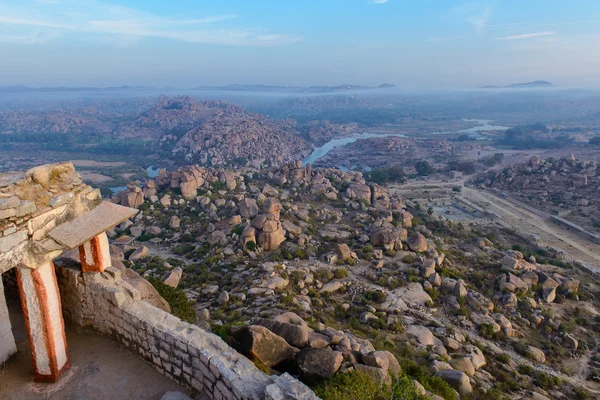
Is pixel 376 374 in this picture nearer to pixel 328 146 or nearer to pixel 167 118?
pixel 328 146

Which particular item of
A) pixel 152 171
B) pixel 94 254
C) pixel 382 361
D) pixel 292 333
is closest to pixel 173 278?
pixel 292 333

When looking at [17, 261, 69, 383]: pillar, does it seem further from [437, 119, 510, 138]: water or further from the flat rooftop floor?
[437, 119, 510, 138]: water

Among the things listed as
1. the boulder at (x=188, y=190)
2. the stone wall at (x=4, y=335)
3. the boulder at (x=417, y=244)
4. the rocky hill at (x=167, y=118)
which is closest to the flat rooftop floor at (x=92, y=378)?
the stone wall at (x=4, y=335)

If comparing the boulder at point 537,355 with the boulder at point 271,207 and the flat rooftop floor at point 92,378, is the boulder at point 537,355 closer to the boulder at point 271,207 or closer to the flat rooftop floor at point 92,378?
the flat rooftop floor at point 92,378

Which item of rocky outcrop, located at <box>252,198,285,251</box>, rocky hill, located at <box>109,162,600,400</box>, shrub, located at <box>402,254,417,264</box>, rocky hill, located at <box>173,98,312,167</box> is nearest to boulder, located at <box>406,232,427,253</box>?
rocky hill, located at <box>109,162,600,400</box>

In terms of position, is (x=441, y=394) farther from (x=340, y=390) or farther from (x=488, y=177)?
(x=488, y=177)

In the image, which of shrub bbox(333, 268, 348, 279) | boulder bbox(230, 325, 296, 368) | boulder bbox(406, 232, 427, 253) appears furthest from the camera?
boulder bbox(406, 232, 427, 253)
